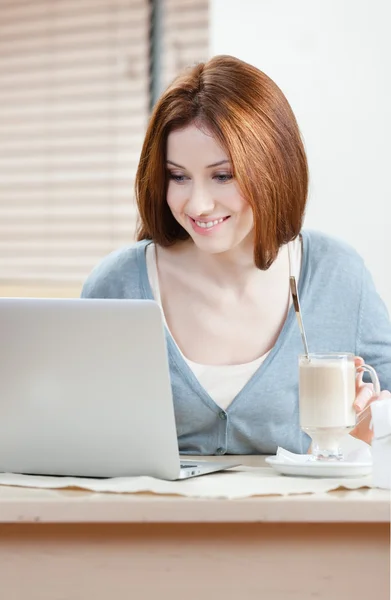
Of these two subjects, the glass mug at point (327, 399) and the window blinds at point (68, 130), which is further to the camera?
the window blinds at point (68, 130)

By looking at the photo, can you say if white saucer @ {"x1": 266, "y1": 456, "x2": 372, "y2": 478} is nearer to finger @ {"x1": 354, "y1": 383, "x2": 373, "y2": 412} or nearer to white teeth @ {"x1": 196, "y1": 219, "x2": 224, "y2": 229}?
finger @ {"x1": 354, "y1": 383, "x2": 373, "y2": 412}

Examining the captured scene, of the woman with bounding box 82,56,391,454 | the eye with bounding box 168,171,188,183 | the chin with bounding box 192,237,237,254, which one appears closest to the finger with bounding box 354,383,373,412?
the woman with bounding box 82,56,391,454

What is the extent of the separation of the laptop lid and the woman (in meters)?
0.55

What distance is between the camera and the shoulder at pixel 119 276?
5.94ft

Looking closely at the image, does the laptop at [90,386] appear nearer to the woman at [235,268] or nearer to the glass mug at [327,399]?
the glass mug at [327,399]

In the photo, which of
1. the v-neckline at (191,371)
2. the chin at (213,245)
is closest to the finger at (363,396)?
the v-neckline at (191,371)

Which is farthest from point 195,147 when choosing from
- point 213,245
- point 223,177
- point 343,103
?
point 343,103

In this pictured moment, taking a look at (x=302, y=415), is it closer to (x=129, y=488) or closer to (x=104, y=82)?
(x=129, y=488)

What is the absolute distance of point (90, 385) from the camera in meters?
1.00

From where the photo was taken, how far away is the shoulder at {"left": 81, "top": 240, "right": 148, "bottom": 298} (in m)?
1.81

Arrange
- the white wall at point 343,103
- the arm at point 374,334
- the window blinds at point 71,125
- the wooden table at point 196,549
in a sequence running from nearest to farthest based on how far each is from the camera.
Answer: the wooden table at point 196,549, the arm at point 374,334, the white wall at point 343,103, the window blinds at point 71,125

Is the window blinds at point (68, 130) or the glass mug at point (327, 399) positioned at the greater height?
the window blinds at point (68, 130)

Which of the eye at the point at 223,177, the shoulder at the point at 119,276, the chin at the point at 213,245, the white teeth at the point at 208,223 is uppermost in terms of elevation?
the eye at the point at 223,177

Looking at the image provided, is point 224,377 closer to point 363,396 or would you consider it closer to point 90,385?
point 363,396
